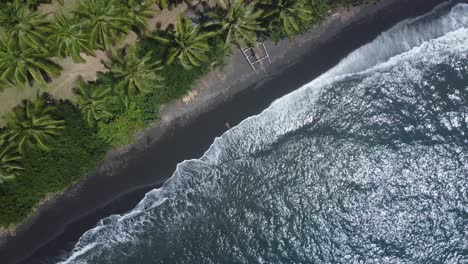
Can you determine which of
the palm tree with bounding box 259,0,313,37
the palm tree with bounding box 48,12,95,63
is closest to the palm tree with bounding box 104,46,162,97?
the palm tree with bounding box 48,12,95,63

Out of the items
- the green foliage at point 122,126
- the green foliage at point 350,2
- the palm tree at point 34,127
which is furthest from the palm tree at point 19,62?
the green foliage at point 350,2

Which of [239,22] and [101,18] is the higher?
[101,18]

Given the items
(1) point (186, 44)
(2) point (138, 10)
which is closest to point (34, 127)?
(2) point (138, 10)

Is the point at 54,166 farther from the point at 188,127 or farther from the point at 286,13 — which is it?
the point at 286,13

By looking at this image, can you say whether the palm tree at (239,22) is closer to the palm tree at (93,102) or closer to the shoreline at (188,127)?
the shoreline at (188,127)

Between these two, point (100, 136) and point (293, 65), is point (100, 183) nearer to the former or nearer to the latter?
point (100, 136)
